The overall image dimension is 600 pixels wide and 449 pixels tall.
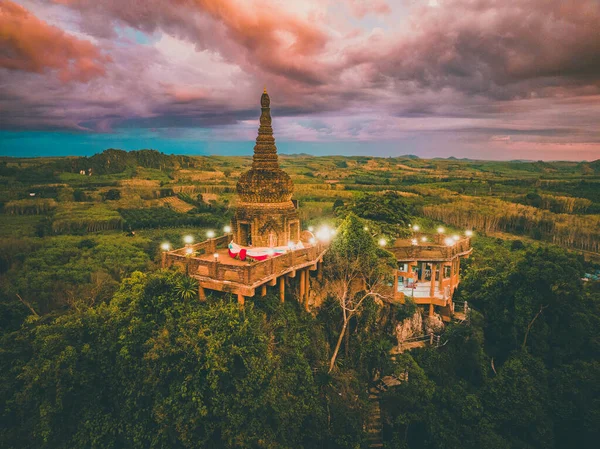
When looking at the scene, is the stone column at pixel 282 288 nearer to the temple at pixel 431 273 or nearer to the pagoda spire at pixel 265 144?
the pagoda spire at pixel 265 144

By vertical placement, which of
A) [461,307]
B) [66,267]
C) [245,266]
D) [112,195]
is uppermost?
[245,266]

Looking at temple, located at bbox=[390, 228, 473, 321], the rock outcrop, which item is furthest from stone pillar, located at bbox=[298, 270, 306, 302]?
the rock outcrop

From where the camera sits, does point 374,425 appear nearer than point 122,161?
Yes

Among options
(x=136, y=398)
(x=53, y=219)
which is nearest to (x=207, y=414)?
(x=136, y=398)

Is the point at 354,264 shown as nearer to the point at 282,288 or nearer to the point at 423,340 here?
the point at 282,288

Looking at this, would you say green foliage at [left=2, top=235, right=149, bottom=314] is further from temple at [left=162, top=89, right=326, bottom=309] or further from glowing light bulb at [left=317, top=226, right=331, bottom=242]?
glowing light bulb at [left=317, top=226, right=331, bottom=242]

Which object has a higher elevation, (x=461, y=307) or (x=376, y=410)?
(x=461, y=307)

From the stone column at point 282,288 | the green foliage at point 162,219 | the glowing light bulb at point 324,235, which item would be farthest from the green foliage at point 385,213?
the green foliage at point 162,219

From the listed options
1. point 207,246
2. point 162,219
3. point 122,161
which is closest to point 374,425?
point 207,246
